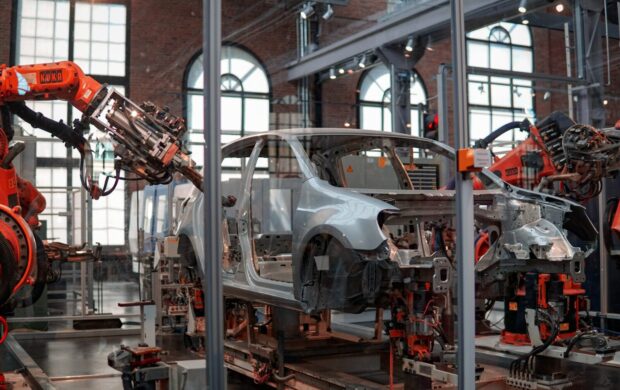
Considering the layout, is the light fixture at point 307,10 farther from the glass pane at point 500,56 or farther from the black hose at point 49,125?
the glass pane at point 500,56

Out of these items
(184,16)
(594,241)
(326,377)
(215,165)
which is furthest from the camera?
(594,241)


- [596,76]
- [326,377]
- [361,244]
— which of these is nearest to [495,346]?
[326,377]

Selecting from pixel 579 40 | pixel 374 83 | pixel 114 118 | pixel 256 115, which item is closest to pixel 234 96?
pixel 256 115

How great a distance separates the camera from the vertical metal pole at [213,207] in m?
3.20

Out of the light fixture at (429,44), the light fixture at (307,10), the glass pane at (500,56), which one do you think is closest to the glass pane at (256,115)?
the light fixture at (307,10)

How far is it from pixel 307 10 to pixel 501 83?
132 inches

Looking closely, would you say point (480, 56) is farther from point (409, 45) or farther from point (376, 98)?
point (376, 98)

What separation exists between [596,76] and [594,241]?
2780mm

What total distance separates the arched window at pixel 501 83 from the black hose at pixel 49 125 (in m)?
2.81

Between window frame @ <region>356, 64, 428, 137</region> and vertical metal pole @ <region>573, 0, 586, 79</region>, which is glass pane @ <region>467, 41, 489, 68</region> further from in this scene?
vertical metal pole @ <region>573, 0, 586, 79</region>

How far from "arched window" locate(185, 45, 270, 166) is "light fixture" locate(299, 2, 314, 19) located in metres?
0.58

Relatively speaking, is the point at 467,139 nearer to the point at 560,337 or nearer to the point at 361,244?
the point at 361,244

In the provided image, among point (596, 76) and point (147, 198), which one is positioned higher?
point (596, 76)

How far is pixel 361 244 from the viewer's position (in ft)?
14.1
